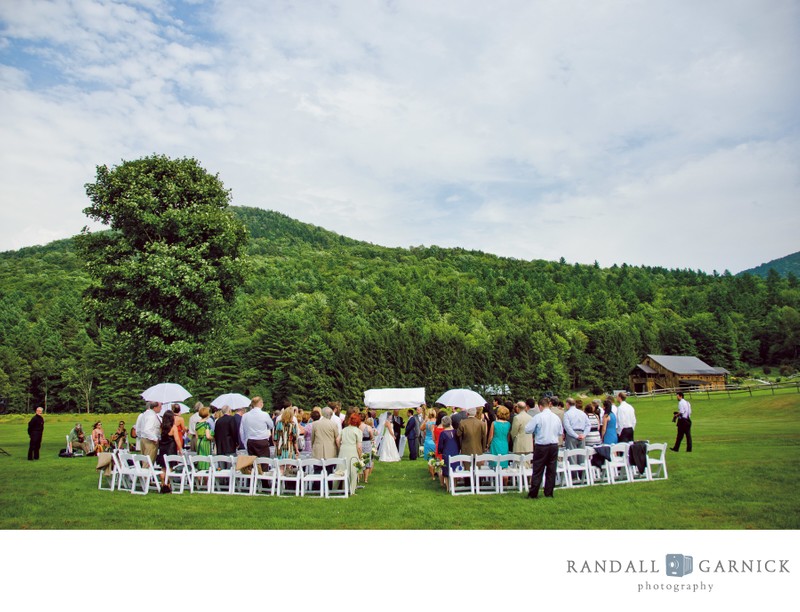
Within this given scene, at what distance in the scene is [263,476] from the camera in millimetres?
10688

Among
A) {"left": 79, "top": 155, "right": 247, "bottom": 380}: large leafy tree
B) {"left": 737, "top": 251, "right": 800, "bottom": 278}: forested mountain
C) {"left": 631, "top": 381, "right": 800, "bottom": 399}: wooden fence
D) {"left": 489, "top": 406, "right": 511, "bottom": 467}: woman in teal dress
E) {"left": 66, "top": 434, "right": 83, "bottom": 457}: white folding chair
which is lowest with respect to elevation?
{"left": 66, "top": 434, "right": 83, "bottom": 457}: white folding chair

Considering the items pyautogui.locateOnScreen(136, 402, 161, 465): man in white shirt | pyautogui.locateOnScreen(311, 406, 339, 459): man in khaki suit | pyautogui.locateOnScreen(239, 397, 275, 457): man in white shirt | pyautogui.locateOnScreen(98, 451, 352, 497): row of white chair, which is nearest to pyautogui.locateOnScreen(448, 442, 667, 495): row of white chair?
pyautogui.locateOnScreen(98, 451, 352, 497): row of white chair

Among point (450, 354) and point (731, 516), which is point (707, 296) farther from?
point (731, 516)

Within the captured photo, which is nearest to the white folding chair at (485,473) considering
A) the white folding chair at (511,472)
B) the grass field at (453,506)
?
the white folding chair at (511,472)

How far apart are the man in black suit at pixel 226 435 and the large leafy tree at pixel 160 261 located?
701 centimetres

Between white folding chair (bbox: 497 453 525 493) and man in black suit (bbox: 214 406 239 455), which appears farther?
man in black suit (bbox: 214 406 239 455)

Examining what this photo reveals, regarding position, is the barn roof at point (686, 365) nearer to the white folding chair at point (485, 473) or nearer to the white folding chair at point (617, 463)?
the white folding chair at point (617, 463)

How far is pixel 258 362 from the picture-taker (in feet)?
186

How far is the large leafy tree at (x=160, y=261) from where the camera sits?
18000 millimetres

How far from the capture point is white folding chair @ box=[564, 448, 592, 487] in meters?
10.5

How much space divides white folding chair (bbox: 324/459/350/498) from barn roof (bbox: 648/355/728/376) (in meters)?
61.9

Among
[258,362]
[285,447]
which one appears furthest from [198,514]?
[258,362]
